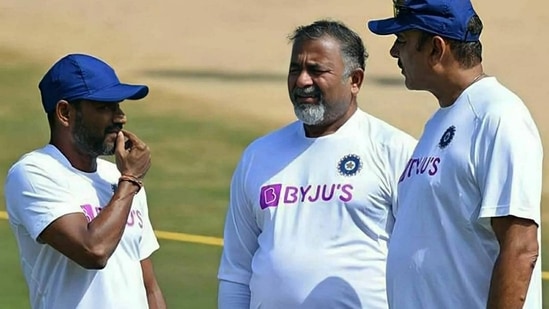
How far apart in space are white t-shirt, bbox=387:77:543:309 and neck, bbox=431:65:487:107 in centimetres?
3

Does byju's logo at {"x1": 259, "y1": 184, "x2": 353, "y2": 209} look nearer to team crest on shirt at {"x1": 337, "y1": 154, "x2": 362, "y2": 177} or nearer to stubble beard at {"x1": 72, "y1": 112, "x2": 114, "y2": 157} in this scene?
team crest on shirt at {"x1": 337, "y1": 154, "x2": 362, "y2": 177}

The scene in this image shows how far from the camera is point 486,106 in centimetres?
433

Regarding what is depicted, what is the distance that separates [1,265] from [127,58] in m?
5.00

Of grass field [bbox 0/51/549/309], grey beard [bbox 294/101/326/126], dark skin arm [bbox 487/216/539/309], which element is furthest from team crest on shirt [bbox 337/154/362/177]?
grass field [bbox 0/51/549/309]

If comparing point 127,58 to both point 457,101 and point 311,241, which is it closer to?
point 311,241

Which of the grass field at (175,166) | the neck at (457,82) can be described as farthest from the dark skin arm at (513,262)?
the grass field at (175,166)

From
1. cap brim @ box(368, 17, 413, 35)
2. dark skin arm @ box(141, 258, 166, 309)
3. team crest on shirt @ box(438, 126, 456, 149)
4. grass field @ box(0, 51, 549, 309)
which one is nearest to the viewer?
team crest on shirt @ box(438, 126, 456, 149)

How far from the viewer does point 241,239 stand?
5527 millimetres

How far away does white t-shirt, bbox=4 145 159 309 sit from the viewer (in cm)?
525

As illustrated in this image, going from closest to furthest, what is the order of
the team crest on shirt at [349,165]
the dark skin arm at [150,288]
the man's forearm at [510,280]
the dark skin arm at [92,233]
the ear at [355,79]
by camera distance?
the man's forearm at [510,280] → the dark skin arm at [92,233] → the team crest on shirt at [349,165] → the ear at [355,79] → the dark skin arm at [150,288]

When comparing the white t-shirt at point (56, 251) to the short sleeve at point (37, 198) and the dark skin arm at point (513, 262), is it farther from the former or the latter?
the dark skin arm at point (513, 262)

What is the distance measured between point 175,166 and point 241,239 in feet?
19.1

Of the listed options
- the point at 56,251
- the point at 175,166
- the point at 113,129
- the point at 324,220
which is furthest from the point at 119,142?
the point at 175,166

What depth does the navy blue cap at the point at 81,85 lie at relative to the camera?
5.47 metres
